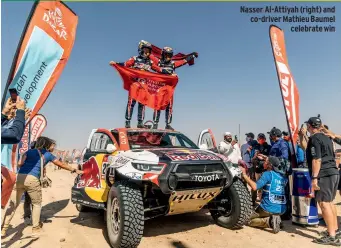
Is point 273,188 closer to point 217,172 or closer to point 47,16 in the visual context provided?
point 217,172

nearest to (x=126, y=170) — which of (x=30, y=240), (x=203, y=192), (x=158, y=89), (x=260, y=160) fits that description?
(x=203, y=192)

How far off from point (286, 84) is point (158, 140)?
3.59m

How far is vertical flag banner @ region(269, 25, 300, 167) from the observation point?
6605mm

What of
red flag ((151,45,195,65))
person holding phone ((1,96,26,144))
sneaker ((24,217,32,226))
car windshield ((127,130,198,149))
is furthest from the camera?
red flag ((151,45,195,65))

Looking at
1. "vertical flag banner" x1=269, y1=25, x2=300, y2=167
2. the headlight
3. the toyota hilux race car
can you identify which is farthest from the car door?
the headlight

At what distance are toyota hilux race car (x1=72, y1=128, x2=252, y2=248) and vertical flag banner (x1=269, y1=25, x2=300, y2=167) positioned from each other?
2.21 m

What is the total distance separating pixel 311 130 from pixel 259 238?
2.08 m

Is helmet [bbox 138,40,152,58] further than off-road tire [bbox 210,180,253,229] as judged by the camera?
Yes

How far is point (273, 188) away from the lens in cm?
533

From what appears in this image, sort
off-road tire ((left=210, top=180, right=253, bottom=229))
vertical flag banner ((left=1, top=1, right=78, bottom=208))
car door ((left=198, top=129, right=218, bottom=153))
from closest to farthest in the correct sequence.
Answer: vertical flag banner ((left=1, top=1, right=78, bottom=208))
off-road tire ((left=210, top=180, right=253, bottom=229))
car door ((left=198, top=129, right=218, bottom=153))

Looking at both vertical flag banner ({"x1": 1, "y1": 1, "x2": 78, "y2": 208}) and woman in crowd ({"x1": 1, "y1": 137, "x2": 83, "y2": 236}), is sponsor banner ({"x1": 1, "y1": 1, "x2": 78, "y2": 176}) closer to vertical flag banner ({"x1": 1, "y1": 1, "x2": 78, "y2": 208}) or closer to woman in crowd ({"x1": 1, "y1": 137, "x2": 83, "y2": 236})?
vertical flag banner ({"x1": 1, "y1": 1, "x2": 78, "y2": 208})

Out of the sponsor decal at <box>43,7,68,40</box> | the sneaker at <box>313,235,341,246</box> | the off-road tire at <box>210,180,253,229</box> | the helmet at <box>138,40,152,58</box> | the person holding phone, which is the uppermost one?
the helmet at <box>138,40,152,58</box>

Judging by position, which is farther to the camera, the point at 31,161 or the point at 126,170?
the point at 31,161

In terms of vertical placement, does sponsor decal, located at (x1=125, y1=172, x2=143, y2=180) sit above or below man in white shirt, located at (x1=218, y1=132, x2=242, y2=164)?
below
